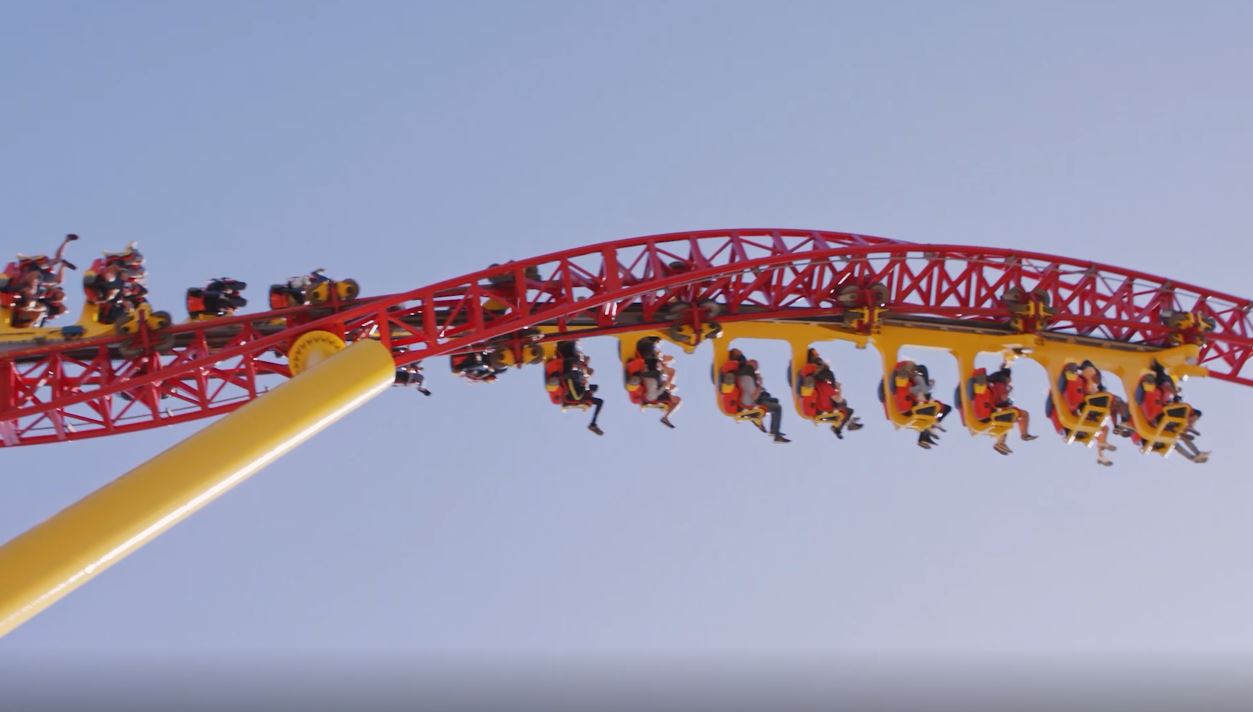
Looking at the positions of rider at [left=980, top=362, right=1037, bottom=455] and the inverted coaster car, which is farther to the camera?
rider at [left=980, top=362, right=1037, bottom=455]

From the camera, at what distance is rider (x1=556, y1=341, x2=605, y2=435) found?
52.4 feet

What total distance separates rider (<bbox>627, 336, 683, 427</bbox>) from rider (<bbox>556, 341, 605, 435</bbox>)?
1.64 ft

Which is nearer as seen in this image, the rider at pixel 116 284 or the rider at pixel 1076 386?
the rider at pixel 116 284

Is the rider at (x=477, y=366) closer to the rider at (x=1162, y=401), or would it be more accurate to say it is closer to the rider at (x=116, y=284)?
the rider at (x=116, y=284)

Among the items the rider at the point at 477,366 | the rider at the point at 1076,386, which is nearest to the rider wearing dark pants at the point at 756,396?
the rider at the point at 477,366

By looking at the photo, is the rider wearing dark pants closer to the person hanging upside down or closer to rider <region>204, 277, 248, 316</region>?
the person hanging upside down

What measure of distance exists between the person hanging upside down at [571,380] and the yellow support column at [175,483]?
15.0ft

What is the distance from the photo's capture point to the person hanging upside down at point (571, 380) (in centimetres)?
1598

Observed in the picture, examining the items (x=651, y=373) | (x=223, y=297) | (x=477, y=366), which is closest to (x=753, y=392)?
(x=651, y=373)

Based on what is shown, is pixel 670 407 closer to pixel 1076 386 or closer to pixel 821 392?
pixel 821 392

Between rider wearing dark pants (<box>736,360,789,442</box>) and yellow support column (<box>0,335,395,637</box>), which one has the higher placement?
rider wearing dark pants (<box>736,360,789,442</box>)

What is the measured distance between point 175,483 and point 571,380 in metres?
7.00

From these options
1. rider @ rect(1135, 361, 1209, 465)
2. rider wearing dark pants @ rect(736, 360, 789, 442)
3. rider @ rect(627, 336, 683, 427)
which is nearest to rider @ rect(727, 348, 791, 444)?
rider wearing dark pants @ rect(736, 360, 789, 442)

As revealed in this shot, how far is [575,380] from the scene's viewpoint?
1598cm
